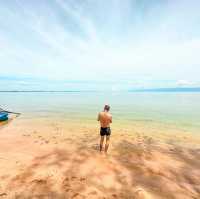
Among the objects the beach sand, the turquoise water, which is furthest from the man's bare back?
the turquoise water

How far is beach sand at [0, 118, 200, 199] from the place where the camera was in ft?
20.9

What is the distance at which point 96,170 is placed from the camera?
26.7 feet

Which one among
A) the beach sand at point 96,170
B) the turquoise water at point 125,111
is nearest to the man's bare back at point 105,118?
the beach sand at point 96,170

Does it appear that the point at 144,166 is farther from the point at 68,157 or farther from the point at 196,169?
the point at 68,157

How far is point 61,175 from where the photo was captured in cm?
749

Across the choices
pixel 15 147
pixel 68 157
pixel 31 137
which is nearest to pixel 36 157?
pixel 68 157

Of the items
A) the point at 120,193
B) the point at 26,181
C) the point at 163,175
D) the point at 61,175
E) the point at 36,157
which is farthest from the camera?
the point at 36,157

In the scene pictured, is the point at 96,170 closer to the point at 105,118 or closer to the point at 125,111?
the point at 105,118

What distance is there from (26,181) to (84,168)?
2.59 m

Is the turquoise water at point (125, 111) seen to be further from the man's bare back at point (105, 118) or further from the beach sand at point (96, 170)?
the man's bare back at point (105, 118)

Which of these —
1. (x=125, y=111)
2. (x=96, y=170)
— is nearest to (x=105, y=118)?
(x=96, y=170)

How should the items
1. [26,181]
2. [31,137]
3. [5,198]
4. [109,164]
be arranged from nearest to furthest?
[5,198] < [26,181] < [109,164] < [31,137]

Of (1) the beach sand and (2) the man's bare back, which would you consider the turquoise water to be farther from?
(2) the man's bare back

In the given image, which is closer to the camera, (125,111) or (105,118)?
(105,118)
